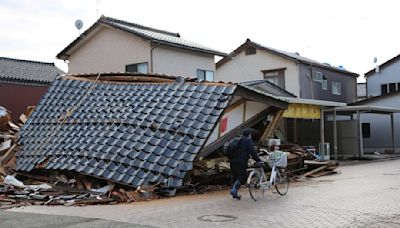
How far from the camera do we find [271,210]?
34.3ft

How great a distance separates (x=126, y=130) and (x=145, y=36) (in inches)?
495

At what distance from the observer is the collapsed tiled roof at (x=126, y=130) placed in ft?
44.2

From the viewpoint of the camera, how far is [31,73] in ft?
113

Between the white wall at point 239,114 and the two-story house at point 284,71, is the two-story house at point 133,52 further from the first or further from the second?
the white wall at point 239,114

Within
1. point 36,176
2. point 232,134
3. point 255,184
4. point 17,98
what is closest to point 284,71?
point 17,98

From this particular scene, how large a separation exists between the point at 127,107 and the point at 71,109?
2.33m

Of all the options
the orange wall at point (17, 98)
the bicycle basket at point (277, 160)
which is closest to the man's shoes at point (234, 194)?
the bicycle basket at point (277, 160)

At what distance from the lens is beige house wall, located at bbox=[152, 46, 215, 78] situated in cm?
2702

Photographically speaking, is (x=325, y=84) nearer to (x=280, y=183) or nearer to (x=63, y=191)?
(x=280, y=183)

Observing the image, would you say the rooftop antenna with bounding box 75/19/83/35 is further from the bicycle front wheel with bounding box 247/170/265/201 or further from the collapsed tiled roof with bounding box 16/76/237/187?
the bicycle front wheel with bounding box 247/170/265/201

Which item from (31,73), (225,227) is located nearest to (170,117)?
(225,227)

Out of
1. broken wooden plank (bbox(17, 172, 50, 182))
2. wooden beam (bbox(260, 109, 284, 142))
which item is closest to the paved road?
broken wooden plank (bbox(17, 172, 50, 182))

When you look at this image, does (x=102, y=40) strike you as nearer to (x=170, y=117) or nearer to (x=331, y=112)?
(x=331, y=112)

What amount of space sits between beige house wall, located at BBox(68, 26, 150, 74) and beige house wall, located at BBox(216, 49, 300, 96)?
10.2 m
